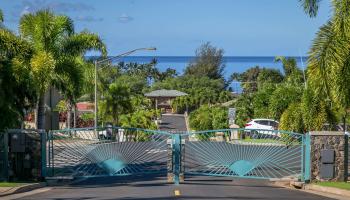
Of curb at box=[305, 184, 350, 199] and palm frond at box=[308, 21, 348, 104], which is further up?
palm frond at box=[308, 21, 348, 104]

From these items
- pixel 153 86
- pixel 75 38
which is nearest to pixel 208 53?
pixel 153 86

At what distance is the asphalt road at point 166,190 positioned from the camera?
16.8 meters

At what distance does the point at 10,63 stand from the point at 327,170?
36.9 feet

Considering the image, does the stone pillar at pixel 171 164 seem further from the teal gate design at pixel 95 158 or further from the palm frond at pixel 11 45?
the palm frond at pixel 11 45

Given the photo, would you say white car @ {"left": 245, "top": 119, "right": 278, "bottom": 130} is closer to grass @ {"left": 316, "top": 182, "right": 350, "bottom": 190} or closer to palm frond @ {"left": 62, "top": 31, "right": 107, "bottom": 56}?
palm frond @ {"left": 62, "top": 31, "right": 107, "bottom": 56}

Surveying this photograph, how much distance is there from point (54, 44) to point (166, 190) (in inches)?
472

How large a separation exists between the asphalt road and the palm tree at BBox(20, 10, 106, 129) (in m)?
5.83

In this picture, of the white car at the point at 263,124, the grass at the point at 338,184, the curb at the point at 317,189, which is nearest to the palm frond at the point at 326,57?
the grass at the point at 338,184

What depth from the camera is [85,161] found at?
2184 cm

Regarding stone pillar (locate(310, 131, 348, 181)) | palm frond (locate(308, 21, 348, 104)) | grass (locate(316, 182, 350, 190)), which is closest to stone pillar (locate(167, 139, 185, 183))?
stone pillar (locate(310, 131, 348, 181))

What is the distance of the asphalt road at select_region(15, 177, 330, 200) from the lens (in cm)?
1680

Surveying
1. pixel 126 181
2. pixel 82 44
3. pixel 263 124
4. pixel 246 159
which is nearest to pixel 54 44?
pixel 82 44

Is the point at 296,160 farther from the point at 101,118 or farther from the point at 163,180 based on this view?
the point at 101,118

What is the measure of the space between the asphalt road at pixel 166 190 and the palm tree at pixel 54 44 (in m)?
5.83
